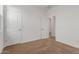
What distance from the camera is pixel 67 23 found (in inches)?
74.4

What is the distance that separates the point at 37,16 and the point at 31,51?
2.48ft

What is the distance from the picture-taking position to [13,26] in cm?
185

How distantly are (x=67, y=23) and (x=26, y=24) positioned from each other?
868mm

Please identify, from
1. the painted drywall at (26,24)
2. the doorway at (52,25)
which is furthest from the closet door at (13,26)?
the doorway at (52,25)

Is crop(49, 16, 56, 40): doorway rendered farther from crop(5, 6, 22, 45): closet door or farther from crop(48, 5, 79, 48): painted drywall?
crop(5, 6, 22, 45): closet door

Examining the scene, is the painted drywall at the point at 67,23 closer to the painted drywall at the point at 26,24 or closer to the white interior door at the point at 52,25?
the white interior door at the point at 52,25

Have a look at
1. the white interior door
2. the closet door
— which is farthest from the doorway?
the closet door

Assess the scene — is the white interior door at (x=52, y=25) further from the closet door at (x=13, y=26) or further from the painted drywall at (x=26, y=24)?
the closet door at (x=13, y=26)

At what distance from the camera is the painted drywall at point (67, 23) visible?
1837 mm

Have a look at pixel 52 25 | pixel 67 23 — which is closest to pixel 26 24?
pixel 52 25

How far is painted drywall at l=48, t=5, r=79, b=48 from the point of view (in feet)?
6.03

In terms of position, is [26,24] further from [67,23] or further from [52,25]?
[67,23]

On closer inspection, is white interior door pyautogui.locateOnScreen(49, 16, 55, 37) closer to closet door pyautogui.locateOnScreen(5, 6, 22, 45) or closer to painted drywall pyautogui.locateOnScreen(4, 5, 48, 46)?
painted drywall pyautogui.locateOnScreen(4, 5, 48, 46)
